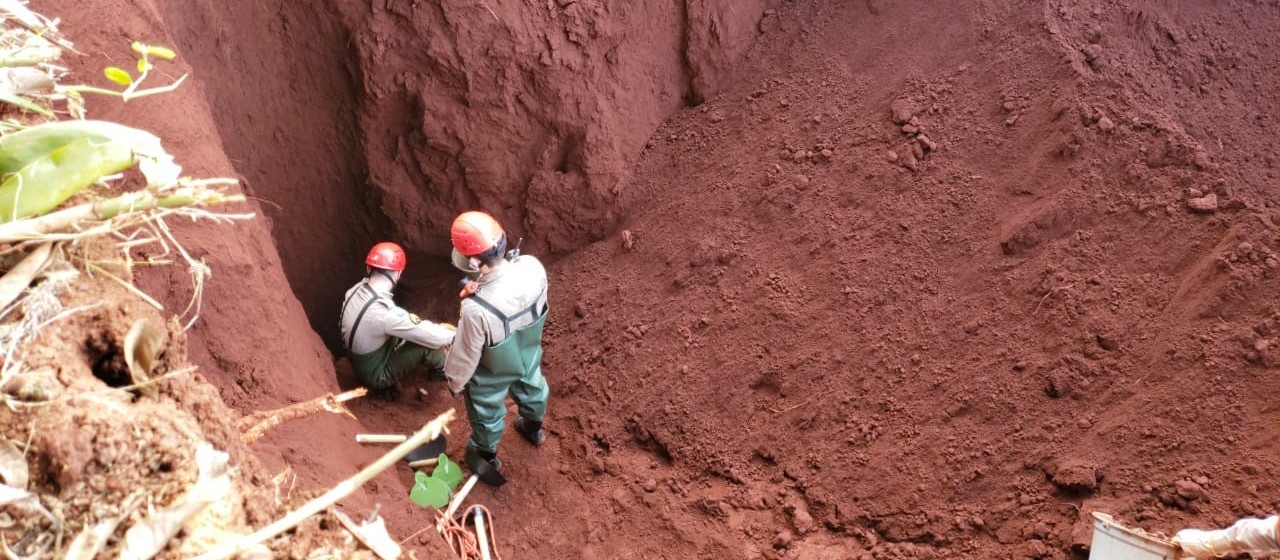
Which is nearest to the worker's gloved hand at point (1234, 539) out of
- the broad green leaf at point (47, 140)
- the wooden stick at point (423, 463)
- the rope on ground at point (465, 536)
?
the rope on ground at point (465, 536)

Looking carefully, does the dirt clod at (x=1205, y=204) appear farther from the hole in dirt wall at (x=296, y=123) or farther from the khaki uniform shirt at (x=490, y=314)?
the hole in dirt wall at (x=296, y=123)

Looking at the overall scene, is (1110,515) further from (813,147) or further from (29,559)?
(29,559)

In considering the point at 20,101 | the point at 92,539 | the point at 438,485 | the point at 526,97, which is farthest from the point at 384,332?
the point at 92,539

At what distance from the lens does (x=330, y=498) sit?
2090 millimetres

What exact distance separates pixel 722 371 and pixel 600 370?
767 mm

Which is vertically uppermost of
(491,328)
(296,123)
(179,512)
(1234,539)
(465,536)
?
(296,123)

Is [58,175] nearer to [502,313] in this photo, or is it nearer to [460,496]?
[502,313]

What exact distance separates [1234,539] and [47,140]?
3821 millimetres

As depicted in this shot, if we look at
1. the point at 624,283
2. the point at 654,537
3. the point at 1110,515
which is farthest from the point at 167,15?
the point at 1110,515

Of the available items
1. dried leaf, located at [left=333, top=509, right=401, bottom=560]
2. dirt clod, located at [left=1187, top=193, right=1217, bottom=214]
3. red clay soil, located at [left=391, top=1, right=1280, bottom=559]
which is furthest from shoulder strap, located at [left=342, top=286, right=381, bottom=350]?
dirt clod, located at [left=1187, top=193, right=1217, bottom=214]

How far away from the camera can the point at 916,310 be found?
454 centimetres

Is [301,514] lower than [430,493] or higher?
lower

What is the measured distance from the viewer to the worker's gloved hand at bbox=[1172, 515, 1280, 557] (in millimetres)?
2893

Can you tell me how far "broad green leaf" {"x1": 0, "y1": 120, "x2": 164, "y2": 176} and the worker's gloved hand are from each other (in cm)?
353
